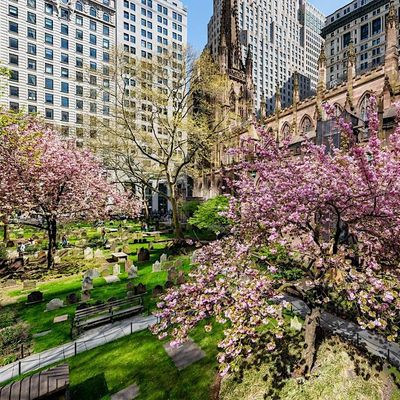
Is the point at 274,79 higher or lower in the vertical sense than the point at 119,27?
higher

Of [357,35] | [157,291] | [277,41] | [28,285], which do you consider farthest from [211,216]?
[277,41]

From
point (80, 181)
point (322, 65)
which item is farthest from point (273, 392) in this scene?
point (322, 65)

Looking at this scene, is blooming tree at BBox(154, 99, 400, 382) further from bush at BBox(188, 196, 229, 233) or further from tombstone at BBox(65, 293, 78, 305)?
bush at BBox(188, 196, 229, 233)

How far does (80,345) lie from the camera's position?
9594 millimetres

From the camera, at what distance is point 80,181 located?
18.9 m

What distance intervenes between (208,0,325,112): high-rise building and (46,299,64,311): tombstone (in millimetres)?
98305

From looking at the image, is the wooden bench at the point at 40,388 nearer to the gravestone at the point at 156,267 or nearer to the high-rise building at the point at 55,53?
the gravestone at the point at 156,267

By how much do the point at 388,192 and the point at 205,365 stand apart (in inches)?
291

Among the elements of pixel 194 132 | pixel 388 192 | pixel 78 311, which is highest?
pixel 194 132

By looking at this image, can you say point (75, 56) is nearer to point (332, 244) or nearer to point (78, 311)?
point (78, 311)

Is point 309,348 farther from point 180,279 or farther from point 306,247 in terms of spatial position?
point 180,279

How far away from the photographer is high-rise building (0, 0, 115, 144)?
44.8 meters

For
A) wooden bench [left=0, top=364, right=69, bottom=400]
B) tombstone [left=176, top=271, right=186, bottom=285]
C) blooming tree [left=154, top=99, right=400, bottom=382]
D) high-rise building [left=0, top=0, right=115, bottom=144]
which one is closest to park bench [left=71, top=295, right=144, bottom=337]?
tombstone [left=176, top=271, right=186, bottom=285]

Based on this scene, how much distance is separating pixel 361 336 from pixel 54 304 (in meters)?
13.6
